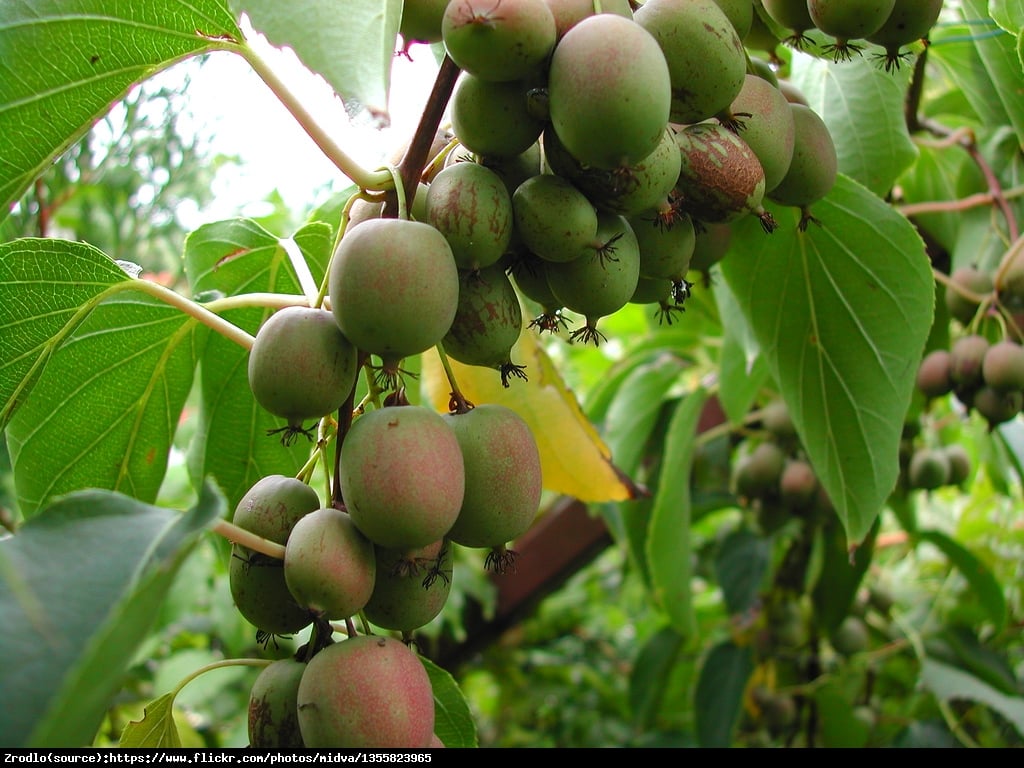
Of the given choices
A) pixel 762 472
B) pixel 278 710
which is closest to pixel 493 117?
pixel 278 710

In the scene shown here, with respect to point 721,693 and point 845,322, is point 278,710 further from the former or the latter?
point 721,693

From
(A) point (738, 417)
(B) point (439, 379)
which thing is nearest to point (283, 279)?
(B) point (439, 379)

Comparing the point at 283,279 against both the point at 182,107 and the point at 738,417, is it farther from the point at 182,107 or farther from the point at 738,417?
the point at 182,107

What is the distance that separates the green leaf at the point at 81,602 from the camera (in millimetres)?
456

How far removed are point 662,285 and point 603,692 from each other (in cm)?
269

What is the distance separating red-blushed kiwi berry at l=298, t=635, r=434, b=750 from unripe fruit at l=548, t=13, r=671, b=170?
406 mm

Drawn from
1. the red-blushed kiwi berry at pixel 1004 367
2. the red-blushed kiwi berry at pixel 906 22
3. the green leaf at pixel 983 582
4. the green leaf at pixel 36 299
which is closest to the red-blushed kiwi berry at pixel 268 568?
the green leaf at pixel 36 299

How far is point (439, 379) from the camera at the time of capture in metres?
1.28

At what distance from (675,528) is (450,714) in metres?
0.97

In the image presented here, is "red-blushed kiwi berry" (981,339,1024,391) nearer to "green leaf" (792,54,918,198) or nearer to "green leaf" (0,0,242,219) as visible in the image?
"green leaf" (792,54,918,198)

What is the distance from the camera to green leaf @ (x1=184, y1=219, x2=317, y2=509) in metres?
1.14

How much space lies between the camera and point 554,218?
28.6 inches

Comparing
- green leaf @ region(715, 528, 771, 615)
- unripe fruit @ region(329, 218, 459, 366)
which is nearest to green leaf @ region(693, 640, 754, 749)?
green leaf @ region(715, 528, 771, 615)

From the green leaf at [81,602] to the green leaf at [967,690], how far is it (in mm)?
1981
